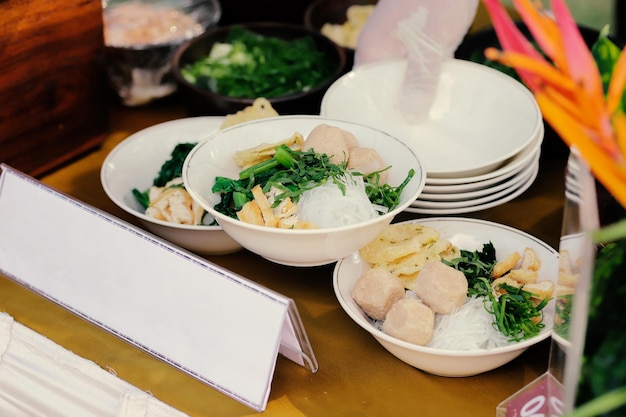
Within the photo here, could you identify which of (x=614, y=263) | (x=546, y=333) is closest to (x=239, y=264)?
(x=546, y=333)

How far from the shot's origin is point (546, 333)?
0.98 metres

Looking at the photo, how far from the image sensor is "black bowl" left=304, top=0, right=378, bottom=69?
203 cm

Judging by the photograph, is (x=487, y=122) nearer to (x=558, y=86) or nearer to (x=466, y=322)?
(x=466, y=322)

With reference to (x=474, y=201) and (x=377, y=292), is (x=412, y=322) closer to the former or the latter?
(x=377, y=292)

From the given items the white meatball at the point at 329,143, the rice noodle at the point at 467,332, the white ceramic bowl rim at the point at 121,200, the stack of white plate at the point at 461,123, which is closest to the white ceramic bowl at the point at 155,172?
the white ceramic bowl rim at the point at 121,200

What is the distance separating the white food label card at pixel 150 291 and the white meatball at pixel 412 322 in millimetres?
134

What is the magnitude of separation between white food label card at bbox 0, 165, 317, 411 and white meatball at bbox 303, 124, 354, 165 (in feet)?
0.91

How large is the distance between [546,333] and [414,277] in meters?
0.23

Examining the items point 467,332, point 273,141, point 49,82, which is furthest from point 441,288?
point 49,82

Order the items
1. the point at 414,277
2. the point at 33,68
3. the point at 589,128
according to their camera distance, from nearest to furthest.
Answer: the point at 589,128 → the point at 414,277 → the point at 33,68

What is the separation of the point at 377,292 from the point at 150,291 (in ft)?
1.15

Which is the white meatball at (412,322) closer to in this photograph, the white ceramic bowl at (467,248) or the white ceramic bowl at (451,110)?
the white ceramic bowl at (467,248)

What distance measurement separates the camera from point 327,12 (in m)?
2.08

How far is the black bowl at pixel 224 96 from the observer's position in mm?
1526
